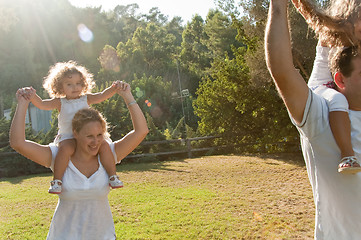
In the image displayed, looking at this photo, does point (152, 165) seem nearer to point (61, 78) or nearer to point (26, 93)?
point (61, 78)

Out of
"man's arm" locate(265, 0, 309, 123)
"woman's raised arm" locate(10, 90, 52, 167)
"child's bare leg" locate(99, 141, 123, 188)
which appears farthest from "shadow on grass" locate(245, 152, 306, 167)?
Result: "man's arm" locate(265, 0, 309, 123)

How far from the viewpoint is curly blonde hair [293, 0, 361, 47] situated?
153 centimetres

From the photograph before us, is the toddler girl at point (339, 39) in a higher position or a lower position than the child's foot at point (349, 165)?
higher

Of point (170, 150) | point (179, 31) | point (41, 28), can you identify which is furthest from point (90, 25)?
point (170, 150)

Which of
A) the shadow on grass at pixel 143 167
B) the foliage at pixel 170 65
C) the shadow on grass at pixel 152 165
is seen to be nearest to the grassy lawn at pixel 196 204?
the shadow on grass at pixel 152 165

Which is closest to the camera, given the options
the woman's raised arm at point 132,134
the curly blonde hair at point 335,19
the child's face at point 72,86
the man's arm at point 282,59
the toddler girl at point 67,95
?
the man's arm at point 282,59

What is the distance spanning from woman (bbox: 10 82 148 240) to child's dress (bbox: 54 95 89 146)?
0.84ft

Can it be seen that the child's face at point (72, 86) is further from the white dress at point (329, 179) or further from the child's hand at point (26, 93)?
the white dress at point (329, 179)

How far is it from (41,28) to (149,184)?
104 ft

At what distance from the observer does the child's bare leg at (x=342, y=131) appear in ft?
4.95

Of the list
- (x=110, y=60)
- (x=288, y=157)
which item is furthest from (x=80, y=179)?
(x=110, y=60)

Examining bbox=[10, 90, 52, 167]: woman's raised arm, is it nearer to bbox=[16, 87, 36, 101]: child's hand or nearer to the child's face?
bbox=[16, 87, 36, 101]: child's hand

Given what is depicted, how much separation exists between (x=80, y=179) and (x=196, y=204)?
569 centimetres

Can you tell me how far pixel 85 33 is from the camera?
1633 inches
